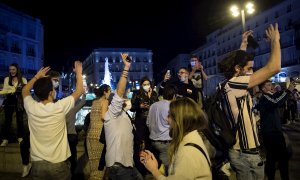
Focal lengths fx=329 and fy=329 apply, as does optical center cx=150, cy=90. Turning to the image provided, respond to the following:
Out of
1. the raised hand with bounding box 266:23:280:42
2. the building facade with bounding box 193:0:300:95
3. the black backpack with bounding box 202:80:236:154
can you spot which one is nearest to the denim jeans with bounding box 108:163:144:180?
the black backpack with bounding box 202:80:236:154

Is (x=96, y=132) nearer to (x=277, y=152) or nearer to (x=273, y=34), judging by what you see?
(x=273, y=34)

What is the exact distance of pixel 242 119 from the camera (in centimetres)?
364

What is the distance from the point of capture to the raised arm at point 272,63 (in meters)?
3.44

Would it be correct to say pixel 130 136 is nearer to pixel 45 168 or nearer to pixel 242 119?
pixel 45 168

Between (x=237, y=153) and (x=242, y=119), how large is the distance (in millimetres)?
392

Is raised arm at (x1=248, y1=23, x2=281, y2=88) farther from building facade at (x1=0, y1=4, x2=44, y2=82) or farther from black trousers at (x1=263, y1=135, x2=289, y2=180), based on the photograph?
building facade at (x1=0, y1=4, x2=44, y2=82)

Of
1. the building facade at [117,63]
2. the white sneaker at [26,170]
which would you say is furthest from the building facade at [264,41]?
the white sneaker at [26,170]

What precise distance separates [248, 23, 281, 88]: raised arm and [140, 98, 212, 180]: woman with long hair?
3.32 feet

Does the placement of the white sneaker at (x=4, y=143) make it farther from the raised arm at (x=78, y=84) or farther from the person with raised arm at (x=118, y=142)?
the person with raised arm at (x=118, y=142)

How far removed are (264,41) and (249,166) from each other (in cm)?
6905

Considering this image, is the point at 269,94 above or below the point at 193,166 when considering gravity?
above

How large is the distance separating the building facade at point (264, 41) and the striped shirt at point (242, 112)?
1734 inches

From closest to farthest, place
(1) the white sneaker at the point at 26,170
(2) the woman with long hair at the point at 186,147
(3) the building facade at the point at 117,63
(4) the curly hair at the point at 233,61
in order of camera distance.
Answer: (2) the woman with long hair at the point at 186,147, (4) the curly hair at the point at 233,61, (1) the white sneaker at the point at 26,170, (3) the building facade at the point at 117,63

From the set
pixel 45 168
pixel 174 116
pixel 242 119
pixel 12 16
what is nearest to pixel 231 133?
pixel 242 119
